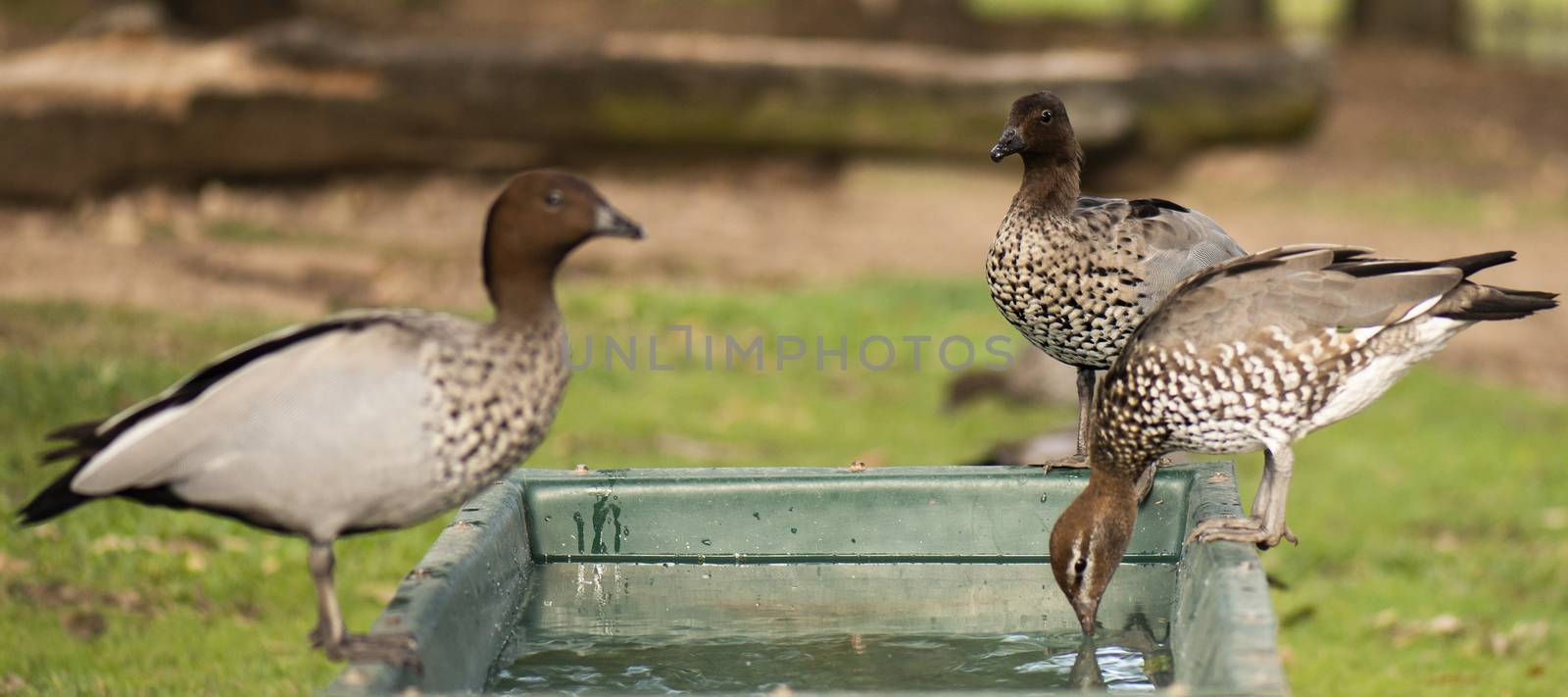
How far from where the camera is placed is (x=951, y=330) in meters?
10.9

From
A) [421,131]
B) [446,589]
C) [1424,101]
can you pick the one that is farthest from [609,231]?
[1424,101]

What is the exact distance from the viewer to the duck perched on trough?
396cm

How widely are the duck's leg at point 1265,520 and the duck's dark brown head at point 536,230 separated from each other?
1571mm

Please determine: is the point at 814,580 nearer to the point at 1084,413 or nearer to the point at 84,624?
the point at 1084,413

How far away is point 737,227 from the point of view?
45.1ft

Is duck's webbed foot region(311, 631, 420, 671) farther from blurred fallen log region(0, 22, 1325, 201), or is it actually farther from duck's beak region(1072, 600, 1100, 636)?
blurred fallen log region(0, 22, 1325, 201)

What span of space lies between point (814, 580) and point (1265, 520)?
1163 millimetres

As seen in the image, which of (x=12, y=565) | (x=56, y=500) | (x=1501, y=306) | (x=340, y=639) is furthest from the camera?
(x=12, y=565)

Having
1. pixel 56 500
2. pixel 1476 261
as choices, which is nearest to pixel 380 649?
pixel 56 500

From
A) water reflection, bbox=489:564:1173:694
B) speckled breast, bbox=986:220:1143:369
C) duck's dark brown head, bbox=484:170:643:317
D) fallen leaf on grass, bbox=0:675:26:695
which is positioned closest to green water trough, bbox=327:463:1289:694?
water reflection, bbox=489:564:1173:694

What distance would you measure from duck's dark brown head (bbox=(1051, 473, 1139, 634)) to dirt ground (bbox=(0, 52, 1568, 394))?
7.45m

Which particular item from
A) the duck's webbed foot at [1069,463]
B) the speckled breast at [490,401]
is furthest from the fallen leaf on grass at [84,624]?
the duck's webbed foot at [1069,463]

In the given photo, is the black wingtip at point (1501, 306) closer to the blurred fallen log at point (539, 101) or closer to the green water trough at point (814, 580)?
the green water trough at point (814, 580)

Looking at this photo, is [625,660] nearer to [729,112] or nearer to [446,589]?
[446,589]
